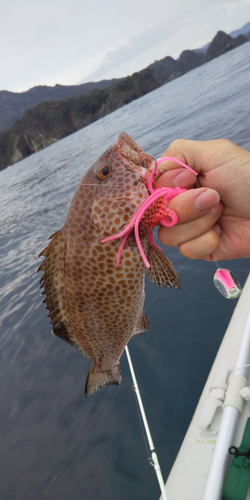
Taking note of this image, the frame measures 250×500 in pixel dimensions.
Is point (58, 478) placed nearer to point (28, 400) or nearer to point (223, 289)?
point (28, 400)

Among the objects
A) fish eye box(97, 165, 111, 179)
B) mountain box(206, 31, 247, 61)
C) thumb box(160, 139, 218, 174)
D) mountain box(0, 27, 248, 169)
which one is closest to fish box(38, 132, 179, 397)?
fish eye box(97, 165, 111, 179)

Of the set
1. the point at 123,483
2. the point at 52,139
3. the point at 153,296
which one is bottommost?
the point at 123,483

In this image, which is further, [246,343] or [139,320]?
[246,343]

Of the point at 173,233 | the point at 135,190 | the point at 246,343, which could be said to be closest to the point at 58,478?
the point at 246,343

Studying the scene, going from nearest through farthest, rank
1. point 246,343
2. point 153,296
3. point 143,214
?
point 143,214, point 246,343, point 153,296

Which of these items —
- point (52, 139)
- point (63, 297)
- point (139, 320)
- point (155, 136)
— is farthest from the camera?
point (52, 139)

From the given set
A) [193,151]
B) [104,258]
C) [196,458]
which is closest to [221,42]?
[193,151]

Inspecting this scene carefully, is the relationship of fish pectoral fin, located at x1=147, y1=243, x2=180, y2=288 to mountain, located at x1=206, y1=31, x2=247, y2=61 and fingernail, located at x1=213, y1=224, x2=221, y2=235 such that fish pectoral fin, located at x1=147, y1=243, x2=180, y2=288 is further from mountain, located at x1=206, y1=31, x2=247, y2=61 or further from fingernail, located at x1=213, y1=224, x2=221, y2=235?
mountain, located at x1=206, y1=31, x2=247, y2=61
